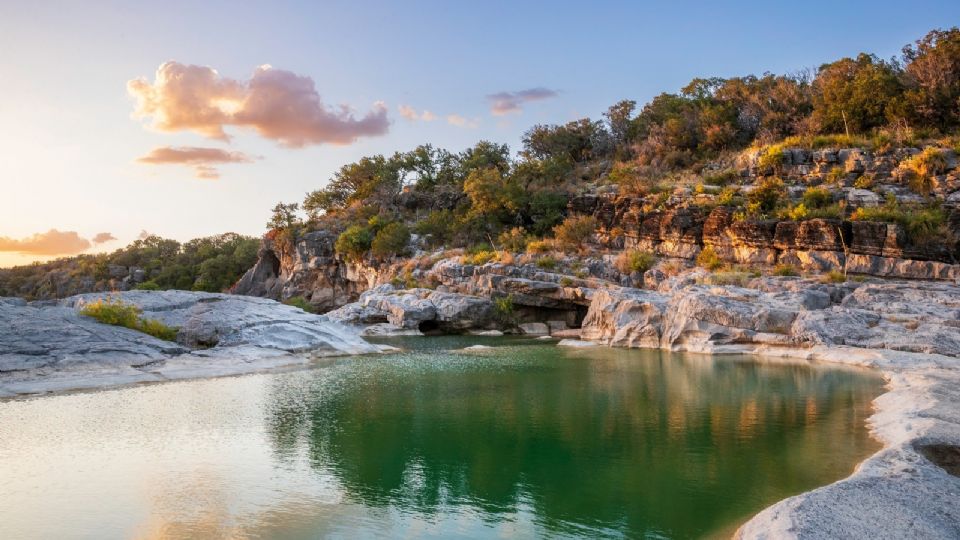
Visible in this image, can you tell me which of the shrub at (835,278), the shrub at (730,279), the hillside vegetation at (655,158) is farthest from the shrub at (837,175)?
the shrub at (730,279)

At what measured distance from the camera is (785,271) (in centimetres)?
4378

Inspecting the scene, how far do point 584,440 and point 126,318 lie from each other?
31066 mm

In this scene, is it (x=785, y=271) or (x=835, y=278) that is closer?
(x=835, y=278)

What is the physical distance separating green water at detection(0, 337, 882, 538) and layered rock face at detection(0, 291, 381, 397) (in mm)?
3566

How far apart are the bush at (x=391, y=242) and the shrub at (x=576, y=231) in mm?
20196

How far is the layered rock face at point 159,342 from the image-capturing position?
2848 cm

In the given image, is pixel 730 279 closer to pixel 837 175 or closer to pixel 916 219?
pixel 916 219

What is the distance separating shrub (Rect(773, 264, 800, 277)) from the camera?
43.7 m

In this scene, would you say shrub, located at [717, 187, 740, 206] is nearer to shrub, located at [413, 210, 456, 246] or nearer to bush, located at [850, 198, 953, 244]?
bush, located at [850, 198, 953, 244]

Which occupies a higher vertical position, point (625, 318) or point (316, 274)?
point (316, 274)

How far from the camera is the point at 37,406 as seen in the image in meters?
23.4

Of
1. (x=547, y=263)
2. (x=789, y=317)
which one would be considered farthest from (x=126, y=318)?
(x=789, y=317)

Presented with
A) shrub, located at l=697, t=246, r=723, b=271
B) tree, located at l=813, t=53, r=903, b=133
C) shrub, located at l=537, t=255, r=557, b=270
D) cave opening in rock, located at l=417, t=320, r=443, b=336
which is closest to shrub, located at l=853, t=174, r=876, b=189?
tree, located at l=813, t=53, r=903, b=133

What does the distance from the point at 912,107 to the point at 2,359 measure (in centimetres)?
7267
